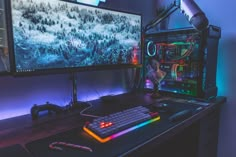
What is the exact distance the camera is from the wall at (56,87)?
90 cm

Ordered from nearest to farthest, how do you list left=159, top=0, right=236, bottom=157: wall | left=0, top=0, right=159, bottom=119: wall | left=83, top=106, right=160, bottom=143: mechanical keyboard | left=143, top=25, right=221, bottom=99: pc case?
left=83, top=106, right=160, bottom=143: mechanical keyboard < left=0, top=0, right=159, bottom=119: wall < left=143, top=25, right=221, bottom=99: pc case < left=159, top=0, right=236, bottom=157: wall

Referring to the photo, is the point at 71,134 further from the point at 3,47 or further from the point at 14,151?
the point at 3,47

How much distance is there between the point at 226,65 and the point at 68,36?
3.40 feet

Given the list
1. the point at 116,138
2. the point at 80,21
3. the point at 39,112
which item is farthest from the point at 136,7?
the point at 116,138

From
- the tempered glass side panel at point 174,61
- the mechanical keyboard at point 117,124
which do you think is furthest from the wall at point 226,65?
the mechanical keyboard at point 117,124

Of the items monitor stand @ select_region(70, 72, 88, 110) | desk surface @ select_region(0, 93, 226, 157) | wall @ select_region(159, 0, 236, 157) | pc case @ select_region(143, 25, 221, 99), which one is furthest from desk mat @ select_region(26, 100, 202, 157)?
wall @ select_region(159, 0, 236, 157)

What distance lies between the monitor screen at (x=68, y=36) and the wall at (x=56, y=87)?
0.16 meters

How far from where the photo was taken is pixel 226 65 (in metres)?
1.35

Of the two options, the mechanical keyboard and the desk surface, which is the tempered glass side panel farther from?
the mechanical keyboard

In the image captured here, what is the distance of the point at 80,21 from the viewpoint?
3.20 feet

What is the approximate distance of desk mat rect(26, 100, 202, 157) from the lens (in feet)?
1.84

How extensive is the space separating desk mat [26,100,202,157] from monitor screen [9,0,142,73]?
312 mm

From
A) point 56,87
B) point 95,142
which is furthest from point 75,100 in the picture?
point 95,142

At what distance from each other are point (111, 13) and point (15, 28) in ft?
1.72
